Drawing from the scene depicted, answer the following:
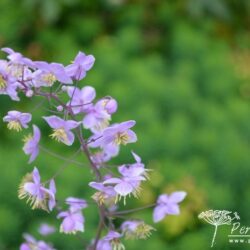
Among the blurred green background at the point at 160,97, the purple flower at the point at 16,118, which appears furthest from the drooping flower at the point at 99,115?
the blurred green background at the point at 160,97

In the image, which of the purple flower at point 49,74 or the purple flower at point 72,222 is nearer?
the purple flower at point 49,74

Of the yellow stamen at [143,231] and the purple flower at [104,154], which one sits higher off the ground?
the purple flower at [104,154]

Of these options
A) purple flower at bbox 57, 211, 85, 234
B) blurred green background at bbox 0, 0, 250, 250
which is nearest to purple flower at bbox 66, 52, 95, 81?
purple flower at bbox 57, 211, 85, 234

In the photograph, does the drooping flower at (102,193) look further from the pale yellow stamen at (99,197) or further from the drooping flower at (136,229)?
the drooping flower at (136,229)

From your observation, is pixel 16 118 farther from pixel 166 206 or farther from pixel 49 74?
Answer: pixel 166 206

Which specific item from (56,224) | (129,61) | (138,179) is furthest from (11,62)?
(129,61)

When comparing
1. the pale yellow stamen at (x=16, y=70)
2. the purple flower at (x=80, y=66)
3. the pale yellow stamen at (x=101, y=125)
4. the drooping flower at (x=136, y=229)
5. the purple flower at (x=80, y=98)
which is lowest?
the drooping flower at (x=136, y=229)
